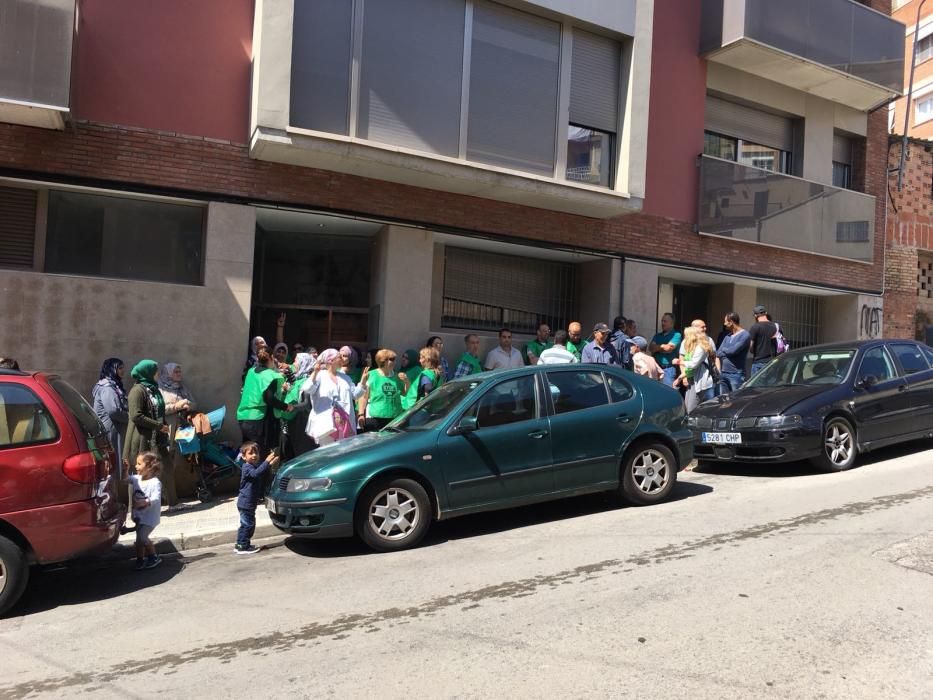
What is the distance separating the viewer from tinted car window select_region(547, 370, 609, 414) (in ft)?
23.8

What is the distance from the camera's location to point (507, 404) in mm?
7062

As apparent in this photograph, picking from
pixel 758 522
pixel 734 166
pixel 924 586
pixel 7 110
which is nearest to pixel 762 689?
Result: pixel 924 586

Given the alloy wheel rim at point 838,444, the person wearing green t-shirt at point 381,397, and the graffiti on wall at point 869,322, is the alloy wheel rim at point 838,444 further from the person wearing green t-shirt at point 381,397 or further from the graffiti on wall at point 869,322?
the graffiti on wall at point 869,322

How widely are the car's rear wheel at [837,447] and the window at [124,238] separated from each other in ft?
27.0

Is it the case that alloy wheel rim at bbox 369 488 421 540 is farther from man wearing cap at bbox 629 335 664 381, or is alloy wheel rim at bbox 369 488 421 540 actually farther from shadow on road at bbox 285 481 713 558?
man wearing cap at bbox 629 335 664 381

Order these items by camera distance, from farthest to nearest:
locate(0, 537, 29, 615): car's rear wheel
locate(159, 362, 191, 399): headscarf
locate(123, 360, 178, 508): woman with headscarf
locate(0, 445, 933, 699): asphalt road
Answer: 1. locate(159, 362, 191, 399): headscarf
2. locate(123, 360, 178, 508): woman with headscarf
3. locate(0, 537, 29, 615): car's rear wheel
4. locate(0, 445, 933, 699): asphalt road

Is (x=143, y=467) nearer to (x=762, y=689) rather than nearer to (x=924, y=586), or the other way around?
(x=762, y=689)

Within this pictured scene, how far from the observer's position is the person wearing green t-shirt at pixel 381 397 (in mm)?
8797

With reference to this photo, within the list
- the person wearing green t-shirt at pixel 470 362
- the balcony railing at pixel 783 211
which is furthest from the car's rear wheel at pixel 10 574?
the balcony railing at pixel 783 211

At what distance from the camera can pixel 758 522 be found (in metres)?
6.59

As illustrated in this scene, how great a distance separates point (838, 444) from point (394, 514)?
5511mm

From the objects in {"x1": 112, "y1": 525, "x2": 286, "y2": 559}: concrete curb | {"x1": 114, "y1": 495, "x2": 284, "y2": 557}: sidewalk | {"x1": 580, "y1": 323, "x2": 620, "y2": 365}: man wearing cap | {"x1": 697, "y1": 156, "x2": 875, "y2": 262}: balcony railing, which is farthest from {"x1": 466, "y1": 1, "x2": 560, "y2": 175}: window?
{"x1": 112, "y1": 525, "x2": 286, "y2": 559}: concrete curb

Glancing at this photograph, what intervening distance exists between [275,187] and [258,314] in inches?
90.8

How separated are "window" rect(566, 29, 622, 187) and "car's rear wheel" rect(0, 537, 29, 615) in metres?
9.28
